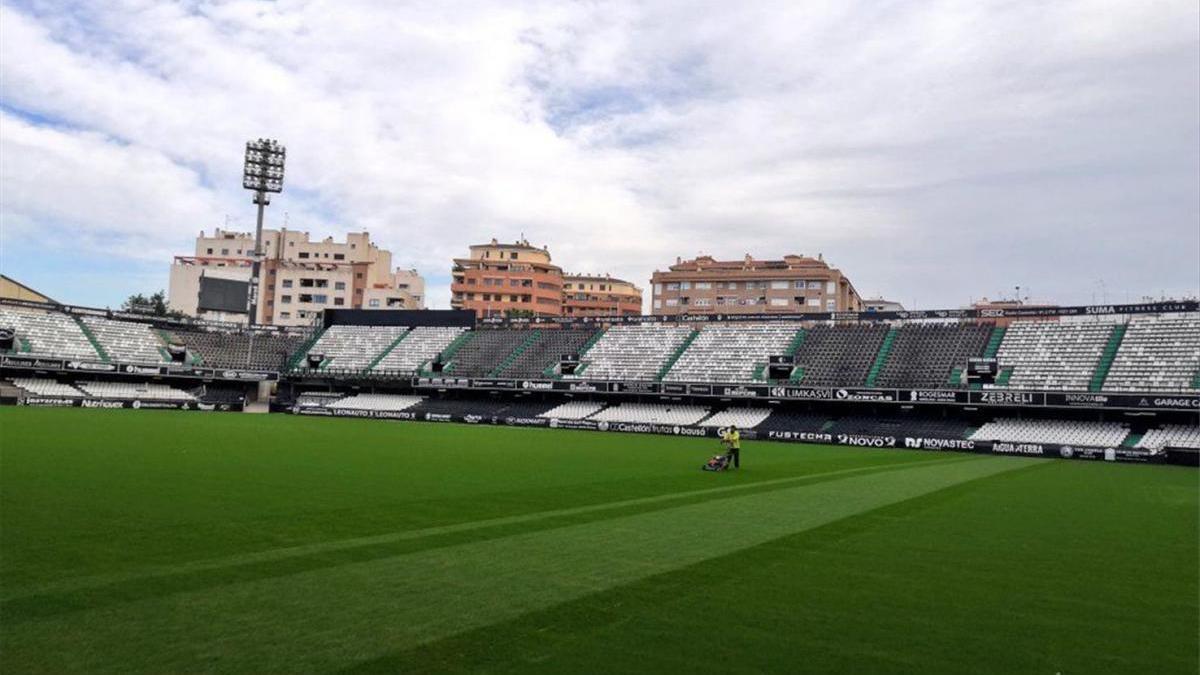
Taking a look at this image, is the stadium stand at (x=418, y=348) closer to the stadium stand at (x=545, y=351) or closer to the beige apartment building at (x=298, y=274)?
the stadium stand at (x=545, y=351)

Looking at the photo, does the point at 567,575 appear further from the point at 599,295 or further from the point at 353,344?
the point at 599,295

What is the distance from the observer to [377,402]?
6556 cm

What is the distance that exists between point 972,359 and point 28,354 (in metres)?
61.7

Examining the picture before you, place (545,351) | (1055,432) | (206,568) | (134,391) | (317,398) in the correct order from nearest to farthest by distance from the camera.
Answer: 1. (206,568)
2. (1055,432)
3. (134,391)
4. (545,351)
5. (317,398)

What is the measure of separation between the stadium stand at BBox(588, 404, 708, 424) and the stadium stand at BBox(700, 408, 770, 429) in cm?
112

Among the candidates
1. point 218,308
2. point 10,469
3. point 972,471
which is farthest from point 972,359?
point 218,308

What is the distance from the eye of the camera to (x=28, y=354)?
58.8 meters

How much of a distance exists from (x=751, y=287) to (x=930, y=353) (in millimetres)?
55301

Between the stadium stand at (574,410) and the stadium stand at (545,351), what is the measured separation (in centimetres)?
354

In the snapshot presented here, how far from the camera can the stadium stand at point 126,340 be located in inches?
2532

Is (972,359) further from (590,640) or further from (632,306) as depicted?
(632,306)

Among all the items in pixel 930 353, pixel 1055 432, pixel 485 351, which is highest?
pixel 930 353

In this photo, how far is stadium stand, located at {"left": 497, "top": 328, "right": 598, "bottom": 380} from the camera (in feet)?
206

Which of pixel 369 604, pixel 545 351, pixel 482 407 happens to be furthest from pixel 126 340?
pixel 369 604
